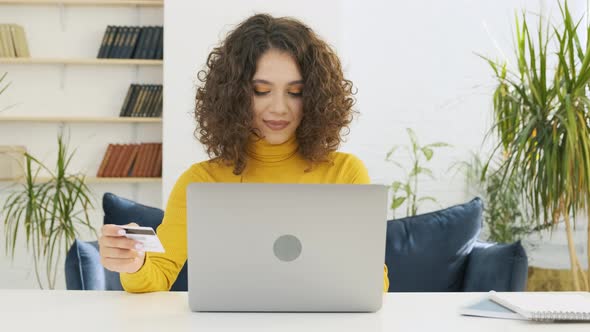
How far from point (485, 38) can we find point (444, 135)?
0.66 metres

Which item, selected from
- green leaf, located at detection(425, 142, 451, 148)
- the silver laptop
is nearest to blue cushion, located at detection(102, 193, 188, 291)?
the silver laptop

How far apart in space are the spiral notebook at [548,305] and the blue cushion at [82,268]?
56.4 inches

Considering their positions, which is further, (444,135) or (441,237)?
(444,135)

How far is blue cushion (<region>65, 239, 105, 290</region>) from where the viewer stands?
8.61ft

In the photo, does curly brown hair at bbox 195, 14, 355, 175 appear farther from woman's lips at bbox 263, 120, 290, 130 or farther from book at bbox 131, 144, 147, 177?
book at bbox 131, 144, 147, 177

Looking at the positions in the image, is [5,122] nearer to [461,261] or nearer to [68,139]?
[68,139]

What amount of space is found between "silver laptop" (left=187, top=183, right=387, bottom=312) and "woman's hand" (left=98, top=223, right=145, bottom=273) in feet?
0.72

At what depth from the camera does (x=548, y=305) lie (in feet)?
5.19

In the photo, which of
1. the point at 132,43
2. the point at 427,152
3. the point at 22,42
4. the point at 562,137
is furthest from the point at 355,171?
the point at 22,42

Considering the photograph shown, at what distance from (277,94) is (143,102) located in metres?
2.72

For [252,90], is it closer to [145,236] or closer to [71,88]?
[145,236]

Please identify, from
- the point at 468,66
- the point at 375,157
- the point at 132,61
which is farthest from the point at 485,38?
the point at 132,61

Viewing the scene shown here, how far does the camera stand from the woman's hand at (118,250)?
1.65 meters

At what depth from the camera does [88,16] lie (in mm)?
4793
